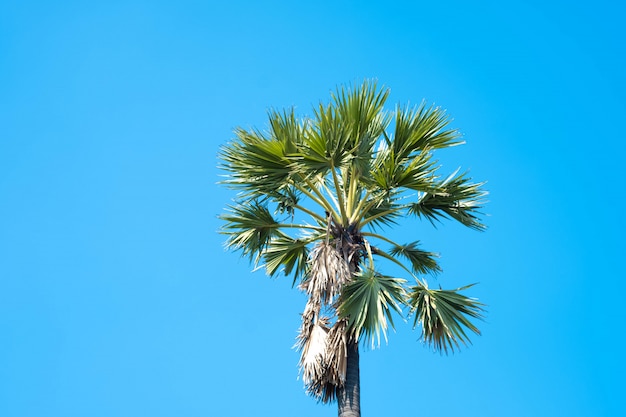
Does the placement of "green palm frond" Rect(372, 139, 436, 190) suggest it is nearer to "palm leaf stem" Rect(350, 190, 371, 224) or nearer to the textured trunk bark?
"palm leaf stem" Rect(350, 190, 371, 224)

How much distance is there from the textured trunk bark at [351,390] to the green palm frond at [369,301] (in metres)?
0.23

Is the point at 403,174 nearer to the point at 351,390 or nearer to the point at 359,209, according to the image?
the point at 359,209

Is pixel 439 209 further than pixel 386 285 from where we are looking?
Yes

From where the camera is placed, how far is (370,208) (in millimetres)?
12781

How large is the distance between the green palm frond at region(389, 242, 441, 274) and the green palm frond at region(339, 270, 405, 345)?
1695 millimetres

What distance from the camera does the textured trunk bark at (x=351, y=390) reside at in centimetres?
1160

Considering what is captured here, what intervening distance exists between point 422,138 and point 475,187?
108 cm

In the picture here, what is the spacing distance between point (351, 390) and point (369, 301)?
1.16 metres

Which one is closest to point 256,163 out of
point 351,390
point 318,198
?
point 318,198

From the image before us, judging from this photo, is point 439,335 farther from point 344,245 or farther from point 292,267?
point 292,267

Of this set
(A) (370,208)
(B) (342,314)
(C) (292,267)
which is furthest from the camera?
(C) (292,267)

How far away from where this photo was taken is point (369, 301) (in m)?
11.7

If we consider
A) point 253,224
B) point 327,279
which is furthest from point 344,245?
point 253,224

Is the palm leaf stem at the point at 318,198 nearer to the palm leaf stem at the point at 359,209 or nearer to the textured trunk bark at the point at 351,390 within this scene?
the palm leaf stem at the point at 359,209
